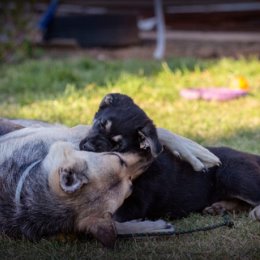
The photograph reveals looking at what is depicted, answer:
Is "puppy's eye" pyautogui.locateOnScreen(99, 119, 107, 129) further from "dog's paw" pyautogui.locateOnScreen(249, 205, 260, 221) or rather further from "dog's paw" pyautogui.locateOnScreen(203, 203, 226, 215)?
"dog's paw" pyautogui.locateOnScreen(249, 205, 260, 221)

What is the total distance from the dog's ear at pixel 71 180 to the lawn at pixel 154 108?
1.16 ft

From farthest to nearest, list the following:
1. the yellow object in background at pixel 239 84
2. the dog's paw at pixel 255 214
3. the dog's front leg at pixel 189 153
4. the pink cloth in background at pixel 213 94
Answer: the yellow object in background at pixel 239 84 < the pink cloth in background at pixel 213 94 < the dog's front leg at pixel 189 153 < the dog's paw at pixel 255 214

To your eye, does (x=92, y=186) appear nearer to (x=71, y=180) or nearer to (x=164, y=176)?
(x=71, y=180)

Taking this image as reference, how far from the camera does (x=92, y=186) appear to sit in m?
3.45

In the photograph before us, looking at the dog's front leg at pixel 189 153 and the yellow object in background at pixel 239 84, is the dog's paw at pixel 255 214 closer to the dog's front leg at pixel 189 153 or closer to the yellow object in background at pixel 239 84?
the dog's front leg at pixel 189 153

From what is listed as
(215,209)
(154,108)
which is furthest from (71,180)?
(154,108)

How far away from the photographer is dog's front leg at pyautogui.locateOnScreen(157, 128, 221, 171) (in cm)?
411

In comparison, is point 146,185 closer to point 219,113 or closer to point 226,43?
point 219,113

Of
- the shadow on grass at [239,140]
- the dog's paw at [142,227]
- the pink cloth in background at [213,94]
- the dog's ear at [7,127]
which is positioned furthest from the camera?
the pink cloth in background at [213,94]

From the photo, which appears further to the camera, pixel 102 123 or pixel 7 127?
pixel 7 127

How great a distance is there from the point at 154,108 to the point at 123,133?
3.26 m

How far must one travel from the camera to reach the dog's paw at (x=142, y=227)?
3674mm

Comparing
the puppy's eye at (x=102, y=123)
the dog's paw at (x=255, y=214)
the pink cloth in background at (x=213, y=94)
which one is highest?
the puppy's eye at (x=102, y=123)

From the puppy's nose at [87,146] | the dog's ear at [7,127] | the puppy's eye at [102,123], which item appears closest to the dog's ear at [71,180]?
the puppy's nose at [87,146]
